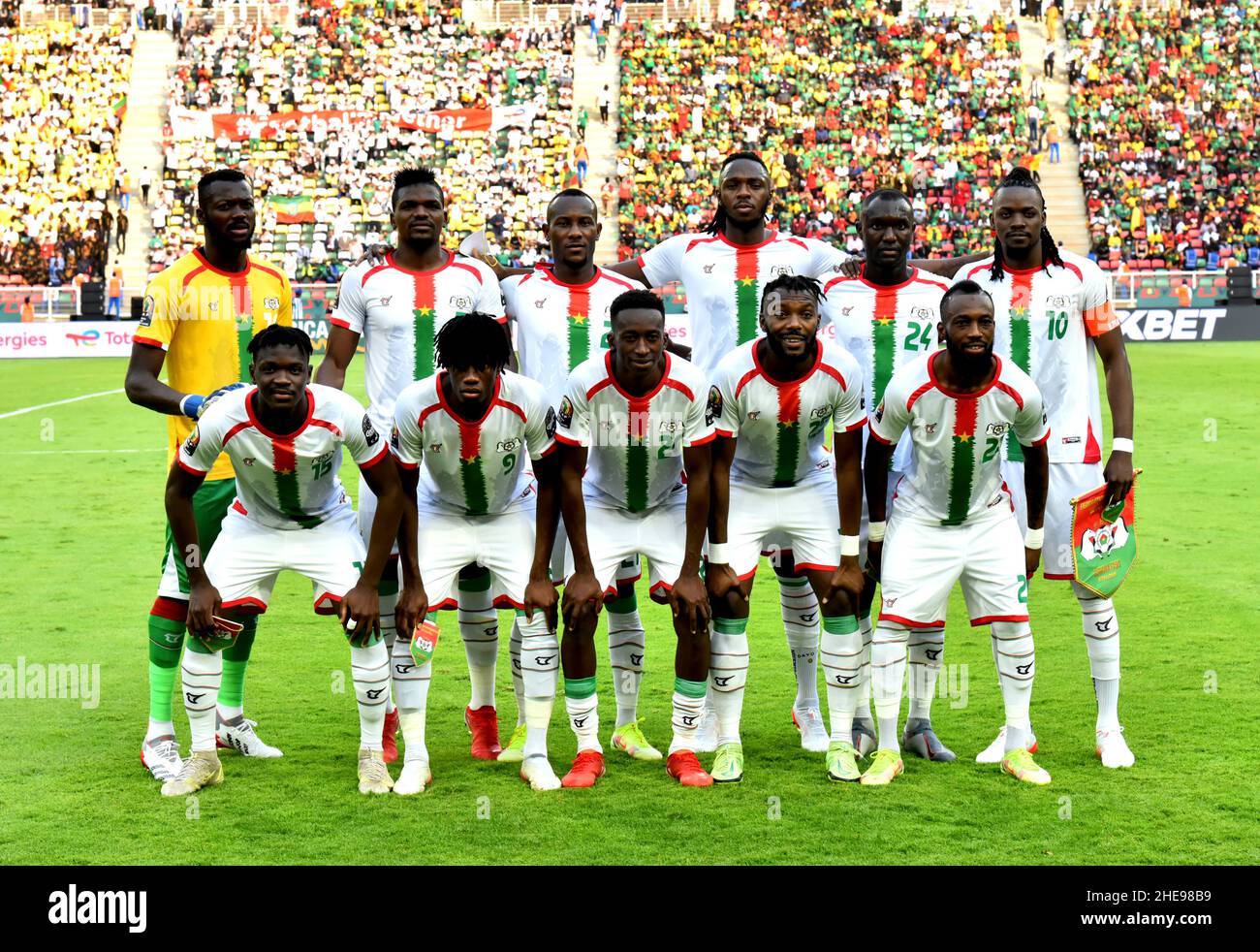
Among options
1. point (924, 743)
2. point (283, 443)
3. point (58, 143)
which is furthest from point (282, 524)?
point (58, 143)

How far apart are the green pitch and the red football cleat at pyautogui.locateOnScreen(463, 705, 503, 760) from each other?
10 centimetres

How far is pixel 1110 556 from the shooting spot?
6613 mm

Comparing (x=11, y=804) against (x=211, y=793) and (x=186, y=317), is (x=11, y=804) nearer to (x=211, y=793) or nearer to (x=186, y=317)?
(x=211, y=793)

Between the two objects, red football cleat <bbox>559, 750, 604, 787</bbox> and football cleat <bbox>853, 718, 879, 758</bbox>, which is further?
football cleat <bbox>853, 718, 879, 758</bbox>

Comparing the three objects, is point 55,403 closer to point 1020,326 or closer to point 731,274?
point 731,274

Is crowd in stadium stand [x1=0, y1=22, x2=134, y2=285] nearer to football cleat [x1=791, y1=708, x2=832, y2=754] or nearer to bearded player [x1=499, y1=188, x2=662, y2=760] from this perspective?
bearded player [x1=499, y1=188, x2=662, y2=760]

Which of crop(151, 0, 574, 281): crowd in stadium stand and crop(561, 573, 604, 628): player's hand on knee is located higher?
crop(151, 0, 574, 281): crowd in stadium stand

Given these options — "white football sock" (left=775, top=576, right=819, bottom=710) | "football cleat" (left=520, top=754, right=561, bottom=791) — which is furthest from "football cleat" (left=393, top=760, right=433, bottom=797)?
"white football sock" (left=775, top=576, right=819, bottom=710)

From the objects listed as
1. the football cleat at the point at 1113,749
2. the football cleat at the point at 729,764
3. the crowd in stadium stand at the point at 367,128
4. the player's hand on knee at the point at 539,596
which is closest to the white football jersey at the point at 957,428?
the football cleat at the point at 1113,749

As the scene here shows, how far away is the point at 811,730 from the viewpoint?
6.92 metres

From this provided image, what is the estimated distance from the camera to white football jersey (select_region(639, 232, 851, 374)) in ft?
22.9

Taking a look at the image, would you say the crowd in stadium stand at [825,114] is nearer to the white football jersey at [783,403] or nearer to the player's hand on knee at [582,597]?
the white football jersey at [783,403]
